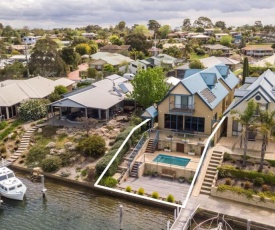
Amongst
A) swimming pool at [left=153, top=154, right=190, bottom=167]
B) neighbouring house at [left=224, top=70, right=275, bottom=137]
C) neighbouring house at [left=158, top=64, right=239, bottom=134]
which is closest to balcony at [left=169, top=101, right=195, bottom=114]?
neighbouring house at [left=158, top=64, right=239, bottom=134]

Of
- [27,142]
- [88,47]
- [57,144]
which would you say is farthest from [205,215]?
[88,47]

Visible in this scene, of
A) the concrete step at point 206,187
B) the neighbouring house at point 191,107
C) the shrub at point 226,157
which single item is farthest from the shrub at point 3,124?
the shrub at point 226,157

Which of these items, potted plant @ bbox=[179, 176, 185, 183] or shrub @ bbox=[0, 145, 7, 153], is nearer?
potted plant @ bbox=[179, 176, 185, 183]

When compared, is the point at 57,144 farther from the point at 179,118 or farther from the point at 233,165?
the point at 233,165

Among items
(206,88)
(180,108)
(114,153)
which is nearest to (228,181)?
(114,153)

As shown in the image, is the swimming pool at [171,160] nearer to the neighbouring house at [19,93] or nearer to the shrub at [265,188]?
the shrub at [265,188]

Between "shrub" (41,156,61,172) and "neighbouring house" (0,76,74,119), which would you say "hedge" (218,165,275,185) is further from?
"neighbouring house" (0,76,74,119)
